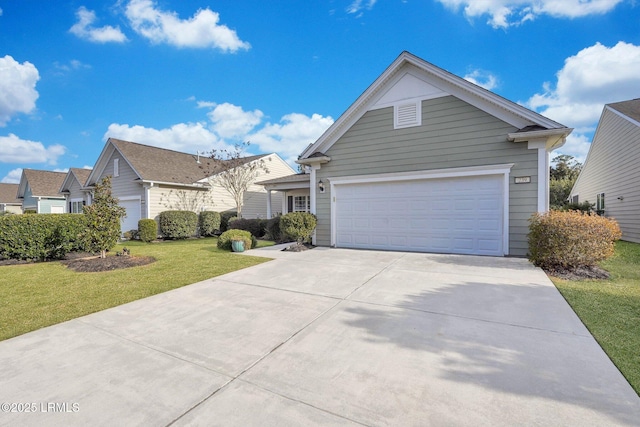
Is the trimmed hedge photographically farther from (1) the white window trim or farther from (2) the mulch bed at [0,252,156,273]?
(1) the white window trim

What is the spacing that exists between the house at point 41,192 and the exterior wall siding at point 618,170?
3638 cm

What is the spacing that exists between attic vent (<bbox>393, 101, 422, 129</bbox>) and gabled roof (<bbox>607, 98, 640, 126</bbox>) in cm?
905

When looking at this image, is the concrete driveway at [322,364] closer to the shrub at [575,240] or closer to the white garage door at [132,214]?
the shrub at [575,240]

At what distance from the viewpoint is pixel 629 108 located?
1200 centimetres

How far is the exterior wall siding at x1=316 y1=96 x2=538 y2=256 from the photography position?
7363 mm

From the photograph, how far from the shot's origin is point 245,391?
218 cm

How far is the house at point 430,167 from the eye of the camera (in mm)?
7359

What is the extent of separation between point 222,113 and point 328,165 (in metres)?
15.8

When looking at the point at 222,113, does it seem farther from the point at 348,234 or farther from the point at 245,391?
the point at 245,391

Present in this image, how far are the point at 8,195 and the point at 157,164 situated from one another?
106 feet

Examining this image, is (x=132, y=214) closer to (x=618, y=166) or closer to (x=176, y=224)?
(x=176, y=224)

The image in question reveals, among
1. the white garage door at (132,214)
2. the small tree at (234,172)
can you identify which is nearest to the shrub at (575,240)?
the small tree at (234,172)

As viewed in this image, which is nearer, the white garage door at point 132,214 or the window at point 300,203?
the white garage door at point 132,214

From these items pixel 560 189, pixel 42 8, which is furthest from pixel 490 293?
pixel 560 189
